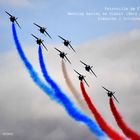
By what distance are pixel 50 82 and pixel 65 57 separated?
969cm

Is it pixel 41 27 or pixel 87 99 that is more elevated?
pixel 41 27

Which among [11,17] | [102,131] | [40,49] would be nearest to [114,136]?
[102,131]

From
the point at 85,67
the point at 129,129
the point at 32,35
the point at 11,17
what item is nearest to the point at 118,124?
the point at 129,129

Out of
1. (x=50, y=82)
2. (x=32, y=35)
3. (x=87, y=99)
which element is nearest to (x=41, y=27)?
(x=32, y=35)

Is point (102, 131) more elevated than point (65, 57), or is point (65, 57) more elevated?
point (65, 57)

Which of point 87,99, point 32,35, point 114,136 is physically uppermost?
point 32,35

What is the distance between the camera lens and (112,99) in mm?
87375

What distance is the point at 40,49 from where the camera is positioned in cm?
8794

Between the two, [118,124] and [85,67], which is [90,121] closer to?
[118,124]

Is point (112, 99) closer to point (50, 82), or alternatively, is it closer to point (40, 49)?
point (50, 82)

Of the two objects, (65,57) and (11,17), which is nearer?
(65,57)

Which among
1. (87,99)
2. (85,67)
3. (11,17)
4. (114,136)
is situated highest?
(11,17)

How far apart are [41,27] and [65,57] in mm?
13478

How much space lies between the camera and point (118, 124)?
85.3 metres
